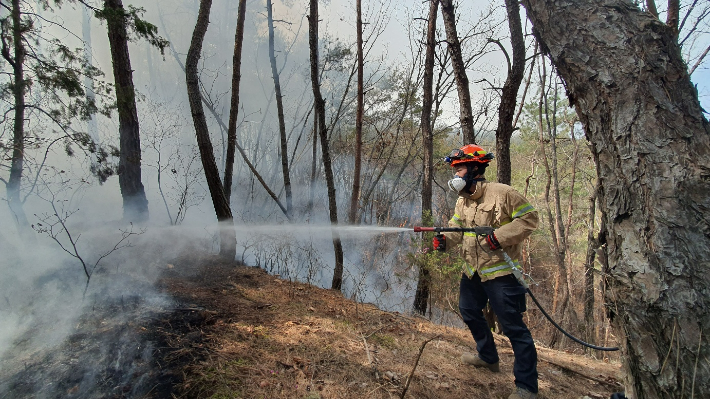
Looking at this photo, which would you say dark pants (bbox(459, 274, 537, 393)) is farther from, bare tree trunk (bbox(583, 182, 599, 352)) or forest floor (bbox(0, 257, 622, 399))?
bare tree trunk (bbox(583, 182, 599, 352))

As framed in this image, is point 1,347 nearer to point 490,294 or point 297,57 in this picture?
point 490,294

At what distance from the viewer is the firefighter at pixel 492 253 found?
279 cm

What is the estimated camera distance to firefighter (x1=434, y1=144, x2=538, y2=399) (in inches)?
110

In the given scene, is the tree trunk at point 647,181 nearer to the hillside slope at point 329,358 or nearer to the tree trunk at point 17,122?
the hillside slope at point 329,358

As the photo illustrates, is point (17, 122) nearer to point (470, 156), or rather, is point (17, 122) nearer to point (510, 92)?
point (470, 156)

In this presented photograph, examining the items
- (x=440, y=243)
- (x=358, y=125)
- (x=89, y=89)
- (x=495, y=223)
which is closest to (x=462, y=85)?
(x=358, y=125)

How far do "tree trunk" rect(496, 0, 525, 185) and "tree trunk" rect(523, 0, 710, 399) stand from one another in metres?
3.46

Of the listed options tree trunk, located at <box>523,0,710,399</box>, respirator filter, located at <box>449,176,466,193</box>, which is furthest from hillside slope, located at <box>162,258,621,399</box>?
respirator filter, located at <box>449,176,466,193</box>

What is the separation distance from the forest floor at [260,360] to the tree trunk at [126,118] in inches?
124

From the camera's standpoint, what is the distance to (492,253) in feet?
9.56

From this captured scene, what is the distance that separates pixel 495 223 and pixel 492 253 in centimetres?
28

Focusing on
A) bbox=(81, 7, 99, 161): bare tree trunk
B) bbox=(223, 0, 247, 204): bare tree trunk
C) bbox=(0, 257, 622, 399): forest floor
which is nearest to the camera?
bbox=(0, 257, 622, 399): forest floor

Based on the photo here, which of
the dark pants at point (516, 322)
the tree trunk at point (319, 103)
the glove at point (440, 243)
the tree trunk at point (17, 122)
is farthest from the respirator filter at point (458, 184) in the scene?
the tree trunk at point (17, 122)

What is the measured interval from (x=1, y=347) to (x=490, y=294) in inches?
168
